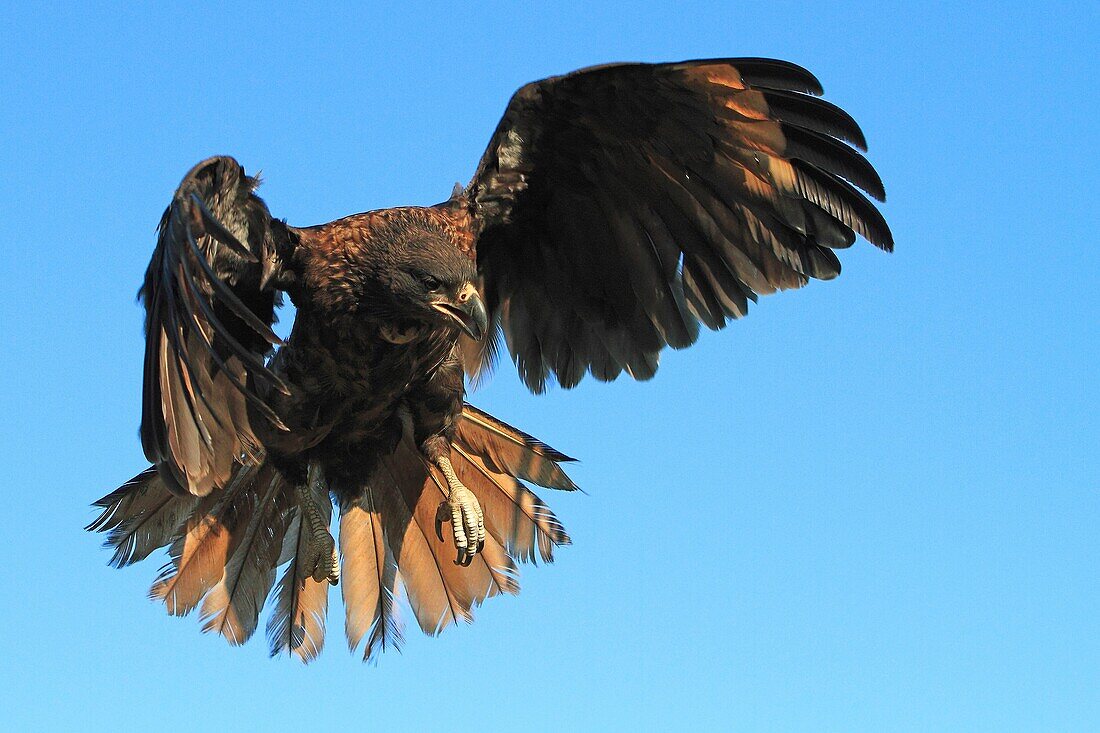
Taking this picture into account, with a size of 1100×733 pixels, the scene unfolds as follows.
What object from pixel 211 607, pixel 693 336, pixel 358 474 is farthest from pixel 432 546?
pixel 693 336

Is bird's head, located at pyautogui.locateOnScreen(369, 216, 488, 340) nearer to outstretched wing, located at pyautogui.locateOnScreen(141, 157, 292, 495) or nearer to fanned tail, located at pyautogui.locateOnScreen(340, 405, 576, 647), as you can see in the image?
outstretched wing, located at pyautogui.locateOnScreen(141, 157, 292, 495)

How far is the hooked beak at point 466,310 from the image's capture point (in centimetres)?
615

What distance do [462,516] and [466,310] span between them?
0.94 meters

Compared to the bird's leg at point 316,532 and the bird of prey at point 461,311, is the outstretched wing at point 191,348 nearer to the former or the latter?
the bird of prey at point 461,311

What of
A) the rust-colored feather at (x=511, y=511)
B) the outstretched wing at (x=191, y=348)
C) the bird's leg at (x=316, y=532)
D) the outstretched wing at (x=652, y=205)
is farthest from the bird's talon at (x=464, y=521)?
the outstretched wing at (x=191, y=348)

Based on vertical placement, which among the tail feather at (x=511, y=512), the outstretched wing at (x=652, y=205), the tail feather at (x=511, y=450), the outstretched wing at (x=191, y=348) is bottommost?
the outstretched wing at (x=191, y=348)

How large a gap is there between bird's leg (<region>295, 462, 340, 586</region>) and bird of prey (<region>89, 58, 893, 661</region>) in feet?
0.04

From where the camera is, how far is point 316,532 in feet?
23.0

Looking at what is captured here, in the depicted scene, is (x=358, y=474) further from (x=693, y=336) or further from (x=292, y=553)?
(x=693, y=336)

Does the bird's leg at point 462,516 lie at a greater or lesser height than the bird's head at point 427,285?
lesser

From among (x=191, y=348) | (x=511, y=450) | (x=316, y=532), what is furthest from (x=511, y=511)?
(x=191, y=348)

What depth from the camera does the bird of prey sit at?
20.4 ft

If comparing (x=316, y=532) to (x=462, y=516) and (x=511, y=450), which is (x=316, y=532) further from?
(x=511, y=450)

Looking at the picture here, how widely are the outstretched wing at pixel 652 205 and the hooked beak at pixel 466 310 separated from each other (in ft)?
1.85
